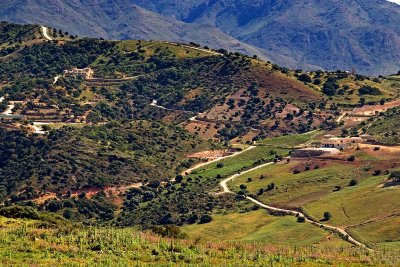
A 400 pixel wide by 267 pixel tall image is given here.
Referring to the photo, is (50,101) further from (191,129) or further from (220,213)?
(220,213)

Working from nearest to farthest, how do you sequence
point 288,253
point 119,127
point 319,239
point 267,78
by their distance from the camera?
point 288,253 < point 319,239 < point 119,127 < point 267,78

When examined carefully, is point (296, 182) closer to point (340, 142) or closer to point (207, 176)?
point (207, 176)

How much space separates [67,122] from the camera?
172m

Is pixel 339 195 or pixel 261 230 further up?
pixel 339 195

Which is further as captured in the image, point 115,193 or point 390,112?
point 390,112

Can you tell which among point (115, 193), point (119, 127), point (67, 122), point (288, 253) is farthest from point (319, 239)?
point (67, 122)

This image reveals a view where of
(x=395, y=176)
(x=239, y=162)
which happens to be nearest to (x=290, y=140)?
(x=239, y=162)

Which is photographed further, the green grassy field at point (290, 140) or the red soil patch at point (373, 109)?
the red soil patch at point (373, 109)

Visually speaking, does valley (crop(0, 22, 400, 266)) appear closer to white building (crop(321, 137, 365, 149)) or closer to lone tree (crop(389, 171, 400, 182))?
white building (crop(321, 137, 365, 149))

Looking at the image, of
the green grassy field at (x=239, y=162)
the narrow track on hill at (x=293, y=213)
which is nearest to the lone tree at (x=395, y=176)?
the narrow track on hill at (x=293, y=213)

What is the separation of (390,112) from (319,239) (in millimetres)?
86385

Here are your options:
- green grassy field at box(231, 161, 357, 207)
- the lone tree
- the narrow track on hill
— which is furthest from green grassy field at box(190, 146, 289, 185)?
the lone tree

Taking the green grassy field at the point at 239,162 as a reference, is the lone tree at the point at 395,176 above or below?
above

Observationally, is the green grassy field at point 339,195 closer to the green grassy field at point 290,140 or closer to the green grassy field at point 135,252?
the green grassy field at point 290,140
